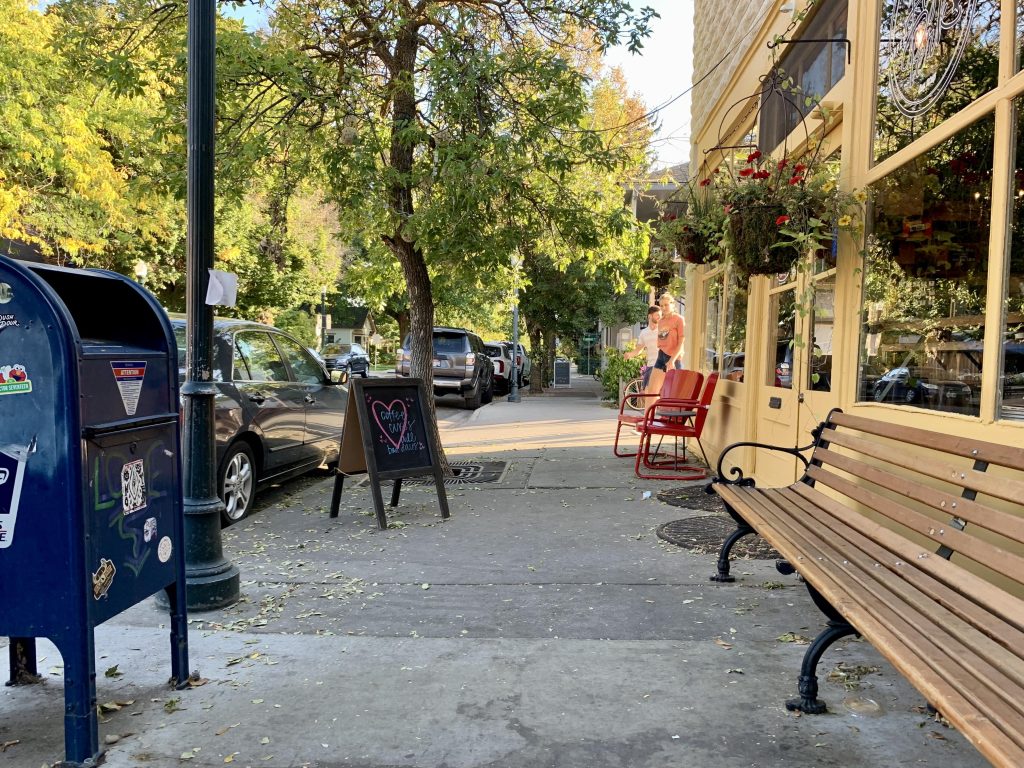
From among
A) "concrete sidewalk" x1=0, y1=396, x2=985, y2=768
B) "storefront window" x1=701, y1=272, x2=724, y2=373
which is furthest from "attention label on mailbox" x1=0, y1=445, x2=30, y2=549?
"storefront window" x1=701, y1=272, x2=724, y2=373

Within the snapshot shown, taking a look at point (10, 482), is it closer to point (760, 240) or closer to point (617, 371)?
point (760, 240)

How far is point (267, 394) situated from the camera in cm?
672

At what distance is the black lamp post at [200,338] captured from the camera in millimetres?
4000

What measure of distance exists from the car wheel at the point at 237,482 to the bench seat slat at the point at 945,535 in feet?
14.6

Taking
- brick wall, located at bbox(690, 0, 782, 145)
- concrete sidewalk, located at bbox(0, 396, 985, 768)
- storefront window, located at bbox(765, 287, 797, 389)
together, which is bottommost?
concrete sidewalk, located at bbox(0, 396, 985, 768)

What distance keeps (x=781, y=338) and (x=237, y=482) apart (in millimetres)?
4740

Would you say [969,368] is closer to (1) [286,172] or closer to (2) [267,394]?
(2) [267,394]

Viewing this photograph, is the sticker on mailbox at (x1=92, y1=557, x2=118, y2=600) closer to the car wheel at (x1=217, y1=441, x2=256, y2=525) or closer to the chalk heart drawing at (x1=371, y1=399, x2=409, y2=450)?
the car wheel at (x1=217, y1=441, x2=256, y2=525)


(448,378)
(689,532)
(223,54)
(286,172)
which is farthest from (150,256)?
(689,532)

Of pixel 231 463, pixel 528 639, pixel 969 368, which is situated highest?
pixel 969 368

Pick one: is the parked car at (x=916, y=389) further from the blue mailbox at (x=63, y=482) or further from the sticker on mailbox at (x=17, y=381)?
the sticker on mailbox at (x=17, y=381)

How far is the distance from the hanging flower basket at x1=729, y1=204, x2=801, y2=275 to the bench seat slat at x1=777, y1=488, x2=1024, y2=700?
65.8 inches

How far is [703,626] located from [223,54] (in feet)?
19.5

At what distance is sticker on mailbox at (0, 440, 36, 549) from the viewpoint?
260 cm
